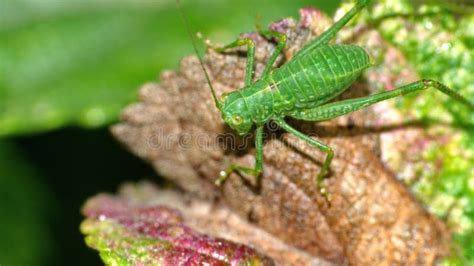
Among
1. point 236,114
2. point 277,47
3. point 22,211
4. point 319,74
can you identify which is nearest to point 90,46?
point 22,211

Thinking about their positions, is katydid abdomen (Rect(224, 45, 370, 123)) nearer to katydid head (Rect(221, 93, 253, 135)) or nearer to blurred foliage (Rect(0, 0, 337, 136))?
katydid head (Rect(221, 93, 253, 135))

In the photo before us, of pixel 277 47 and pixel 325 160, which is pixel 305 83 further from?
pixel 325 160

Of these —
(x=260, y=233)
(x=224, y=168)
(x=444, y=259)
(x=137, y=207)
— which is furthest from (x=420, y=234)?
(x=137, y=207)

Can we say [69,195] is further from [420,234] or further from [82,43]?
[420,234]

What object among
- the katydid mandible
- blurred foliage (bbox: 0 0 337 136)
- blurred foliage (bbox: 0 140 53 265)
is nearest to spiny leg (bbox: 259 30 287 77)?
the katydid mandible

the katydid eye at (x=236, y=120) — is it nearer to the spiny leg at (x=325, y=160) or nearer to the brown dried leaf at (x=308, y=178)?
the brown dried leaf at (x=308, y=178)

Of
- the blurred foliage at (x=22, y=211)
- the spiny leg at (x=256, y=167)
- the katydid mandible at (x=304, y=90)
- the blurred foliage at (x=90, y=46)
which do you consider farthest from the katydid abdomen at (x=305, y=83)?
the blurred foliage at (x=22, y=211)
